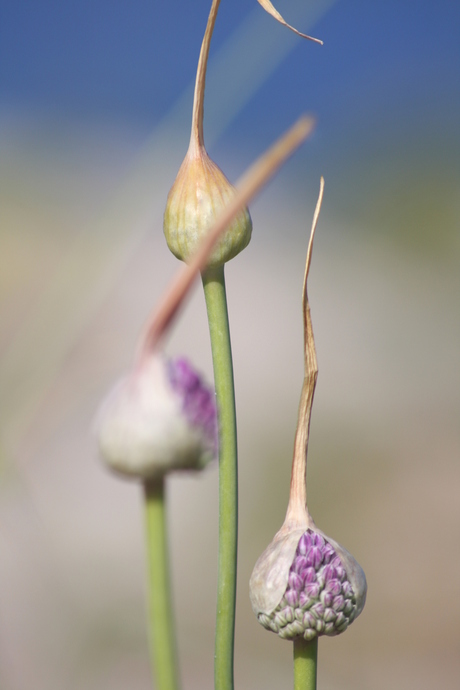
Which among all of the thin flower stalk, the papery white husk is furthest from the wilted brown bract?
the papery white husk

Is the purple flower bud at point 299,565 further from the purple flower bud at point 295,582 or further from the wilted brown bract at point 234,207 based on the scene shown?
the wilted brown bract at point 234,207

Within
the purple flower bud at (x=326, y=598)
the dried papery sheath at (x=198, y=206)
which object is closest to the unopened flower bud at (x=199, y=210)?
the dried papery sheath at (x=198, y=206)

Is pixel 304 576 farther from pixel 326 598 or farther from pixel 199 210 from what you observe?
pixel 199 210

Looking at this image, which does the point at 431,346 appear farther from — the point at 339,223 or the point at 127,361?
the point at 127,361

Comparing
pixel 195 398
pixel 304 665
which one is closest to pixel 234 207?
pixel 195 398

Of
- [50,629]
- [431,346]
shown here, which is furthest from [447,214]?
[50,629]

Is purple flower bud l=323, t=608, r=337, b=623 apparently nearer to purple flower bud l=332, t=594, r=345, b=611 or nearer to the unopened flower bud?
purple flower bud l=332, t=594, r=345, b=611

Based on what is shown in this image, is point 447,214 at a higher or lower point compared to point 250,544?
higher
